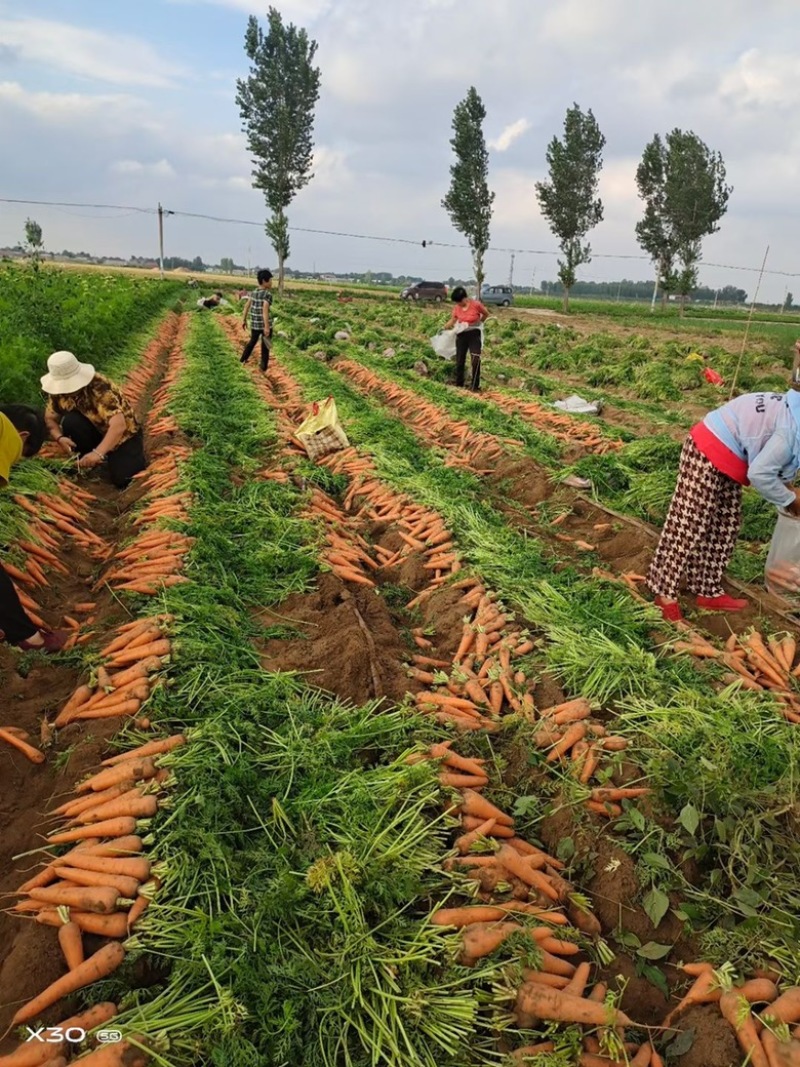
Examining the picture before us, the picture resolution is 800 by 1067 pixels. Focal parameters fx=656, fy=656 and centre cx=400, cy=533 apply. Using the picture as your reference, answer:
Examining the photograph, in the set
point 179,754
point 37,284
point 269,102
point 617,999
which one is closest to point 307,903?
point 179,754

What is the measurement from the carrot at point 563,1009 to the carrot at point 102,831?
1.48m

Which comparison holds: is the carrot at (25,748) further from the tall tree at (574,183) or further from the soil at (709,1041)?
the tall tree at (574,183)

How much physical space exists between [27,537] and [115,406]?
1.74m

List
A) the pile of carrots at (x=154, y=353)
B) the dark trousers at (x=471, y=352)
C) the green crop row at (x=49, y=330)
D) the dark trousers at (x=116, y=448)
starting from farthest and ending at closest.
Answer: the dark trousers at (x=471, y=352) < the pile of carrots at (x=154, y=353) < the green crop row at (x=49, y=330) < the dark trousers at (x=116, y=448)

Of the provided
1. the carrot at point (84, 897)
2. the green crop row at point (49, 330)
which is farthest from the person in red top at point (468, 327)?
the carrot at point (84, 897)

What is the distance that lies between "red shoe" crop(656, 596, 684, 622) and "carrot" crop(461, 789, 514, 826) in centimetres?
208

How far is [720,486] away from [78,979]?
4.14 meters

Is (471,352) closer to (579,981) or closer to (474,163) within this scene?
(579,981)

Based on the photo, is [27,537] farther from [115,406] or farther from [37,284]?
[37,284]

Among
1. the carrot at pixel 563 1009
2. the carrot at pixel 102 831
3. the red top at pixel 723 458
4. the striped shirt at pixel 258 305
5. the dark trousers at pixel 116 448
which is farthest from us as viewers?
the striped shirt at pixel 258 305

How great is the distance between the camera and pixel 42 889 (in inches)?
87.6

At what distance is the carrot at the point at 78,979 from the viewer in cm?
192

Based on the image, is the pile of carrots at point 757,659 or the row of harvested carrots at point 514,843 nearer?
the row of harvested carrots at point 514,843

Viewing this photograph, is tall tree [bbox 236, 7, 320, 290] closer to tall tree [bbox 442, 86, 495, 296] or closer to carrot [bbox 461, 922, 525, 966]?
tall tree [bbox 442, 86, 495, 296]
